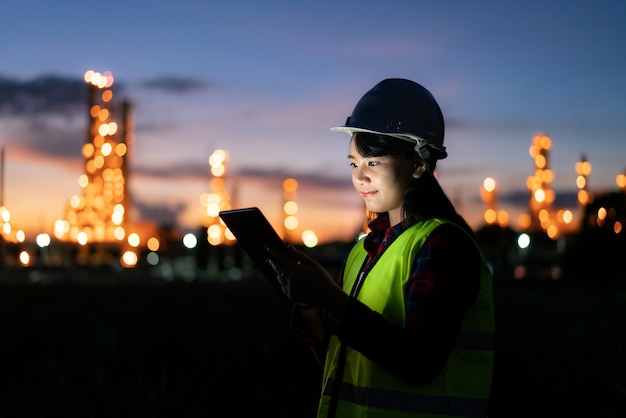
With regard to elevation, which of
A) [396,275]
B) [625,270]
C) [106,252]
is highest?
[396,275]

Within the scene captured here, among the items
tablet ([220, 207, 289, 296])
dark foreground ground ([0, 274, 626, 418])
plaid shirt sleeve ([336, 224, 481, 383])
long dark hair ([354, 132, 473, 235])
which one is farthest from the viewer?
dark foreground ground ([0, 274, 626, 418])

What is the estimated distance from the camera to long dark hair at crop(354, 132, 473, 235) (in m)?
2.93

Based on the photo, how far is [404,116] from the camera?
3.03 m

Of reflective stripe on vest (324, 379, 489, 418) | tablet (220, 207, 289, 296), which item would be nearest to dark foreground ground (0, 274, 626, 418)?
tablet (220, 207, 289, 296)

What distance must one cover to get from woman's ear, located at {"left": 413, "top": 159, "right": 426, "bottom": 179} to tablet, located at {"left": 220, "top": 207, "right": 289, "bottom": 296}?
20.0 inches

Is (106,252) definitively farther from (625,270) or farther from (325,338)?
(325,338)

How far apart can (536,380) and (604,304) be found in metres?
5.88

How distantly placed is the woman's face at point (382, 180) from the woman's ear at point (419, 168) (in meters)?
0.01

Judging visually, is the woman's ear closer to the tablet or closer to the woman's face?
the woman's face

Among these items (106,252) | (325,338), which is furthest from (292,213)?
(325,338)

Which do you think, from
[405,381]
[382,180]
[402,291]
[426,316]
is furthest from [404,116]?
[405,381]

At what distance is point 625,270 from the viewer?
26375 millimetres

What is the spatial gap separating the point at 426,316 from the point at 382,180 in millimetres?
510

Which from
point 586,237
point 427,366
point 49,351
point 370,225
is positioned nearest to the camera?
point 427,366
